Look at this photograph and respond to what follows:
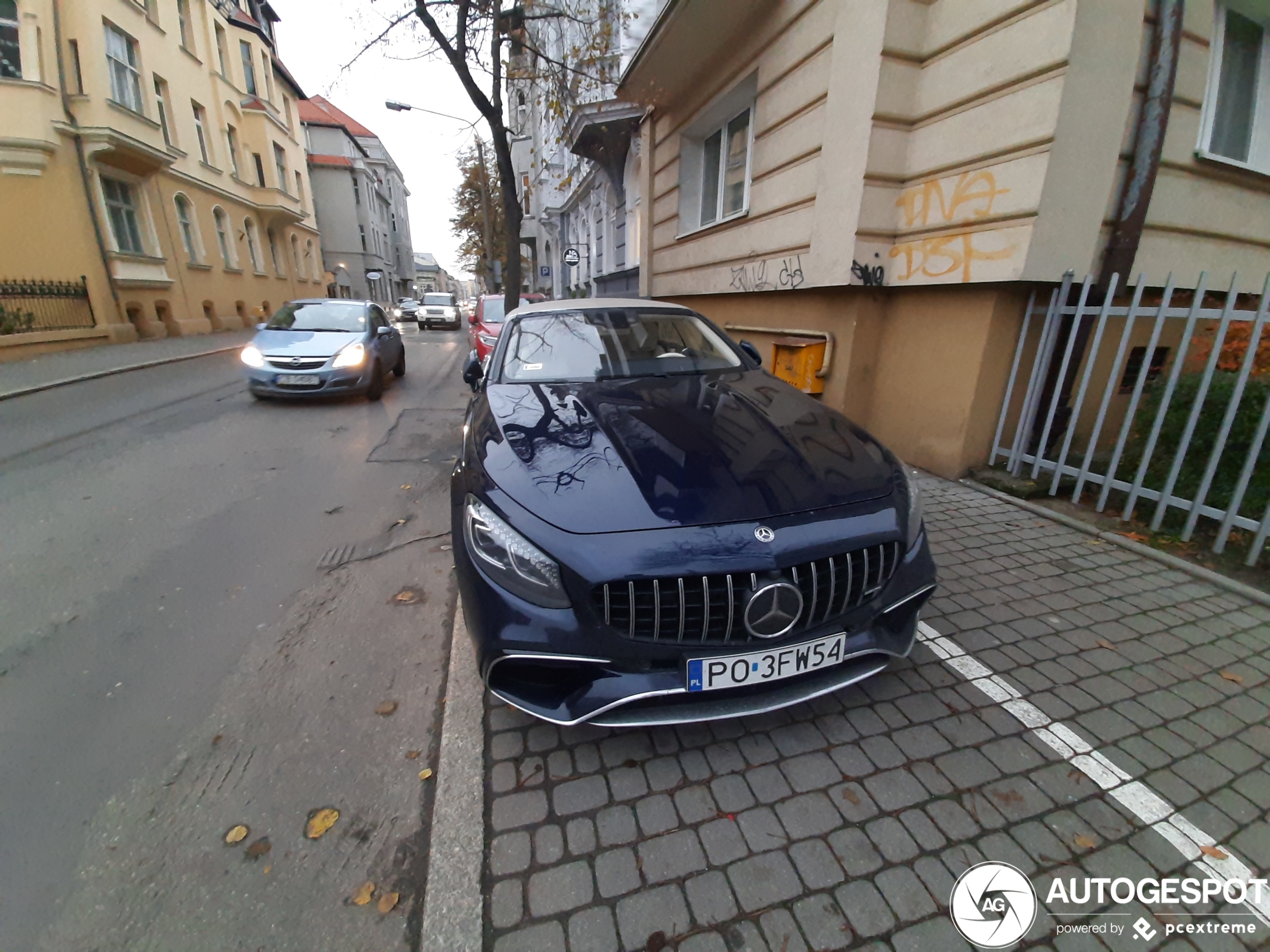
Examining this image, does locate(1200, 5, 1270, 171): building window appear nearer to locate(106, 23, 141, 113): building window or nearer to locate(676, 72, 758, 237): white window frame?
locate(676, 72, 758, 237): white window frame

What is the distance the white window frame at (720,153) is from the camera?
665 centimetres

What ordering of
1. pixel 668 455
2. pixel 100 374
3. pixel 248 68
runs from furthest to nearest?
pixel 248 68, pixel 100 374, pixel 668 455

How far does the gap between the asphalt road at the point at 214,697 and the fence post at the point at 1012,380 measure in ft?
15.2

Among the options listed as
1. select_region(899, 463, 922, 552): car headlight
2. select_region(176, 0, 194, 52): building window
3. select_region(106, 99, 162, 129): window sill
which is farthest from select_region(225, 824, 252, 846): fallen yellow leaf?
select_region(176, 0, 194, 52): building window

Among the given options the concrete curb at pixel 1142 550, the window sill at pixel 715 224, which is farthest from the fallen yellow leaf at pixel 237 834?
the window sill at pixel 715 224

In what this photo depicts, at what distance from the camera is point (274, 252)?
940 inches

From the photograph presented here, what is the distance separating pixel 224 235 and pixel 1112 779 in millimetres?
26101

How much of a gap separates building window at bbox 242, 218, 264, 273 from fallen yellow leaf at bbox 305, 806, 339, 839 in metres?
26.1

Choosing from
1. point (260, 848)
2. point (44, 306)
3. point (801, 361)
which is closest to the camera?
point (260, 848)

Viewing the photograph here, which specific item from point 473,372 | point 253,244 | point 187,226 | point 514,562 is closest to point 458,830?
point 514,562

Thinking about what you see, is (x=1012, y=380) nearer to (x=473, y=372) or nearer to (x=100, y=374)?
(x=473, y=372)

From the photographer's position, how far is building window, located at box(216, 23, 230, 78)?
19.0 m

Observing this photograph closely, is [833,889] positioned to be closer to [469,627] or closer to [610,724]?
[610,724]

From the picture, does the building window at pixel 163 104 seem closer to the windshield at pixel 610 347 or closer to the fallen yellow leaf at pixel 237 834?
the windshield at pixel 610 347
